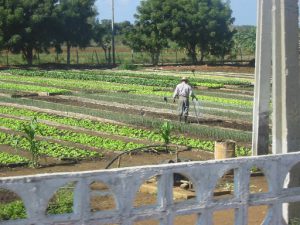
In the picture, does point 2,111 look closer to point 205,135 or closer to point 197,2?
point 205,135

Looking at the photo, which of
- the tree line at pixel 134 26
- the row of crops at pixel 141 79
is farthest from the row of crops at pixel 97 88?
the tree line at pixel 134 26

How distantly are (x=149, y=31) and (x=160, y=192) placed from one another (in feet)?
166

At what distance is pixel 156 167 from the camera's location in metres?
6.26

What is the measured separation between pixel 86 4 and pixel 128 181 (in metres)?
51.0

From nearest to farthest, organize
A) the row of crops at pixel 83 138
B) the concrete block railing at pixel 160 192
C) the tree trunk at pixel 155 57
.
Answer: the concrete block railing at pixel 160 192 → the row of crops at pixel 83 138 → the tree trunk at pixel 155 57

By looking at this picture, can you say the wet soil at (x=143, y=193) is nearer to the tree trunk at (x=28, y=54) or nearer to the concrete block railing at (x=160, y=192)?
the concrete block railing at (x=160, y=192)

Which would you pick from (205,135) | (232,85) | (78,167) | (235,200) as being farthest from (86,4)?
(235,200)

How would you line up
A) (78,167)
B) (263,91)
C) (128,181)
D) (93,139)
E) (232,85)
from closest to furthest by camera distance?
(128,181) → (263,91) → (78,167) → (93,139) → (232,85)

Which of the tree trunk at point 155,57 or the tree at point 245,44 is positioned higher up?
the tree at point 245,44

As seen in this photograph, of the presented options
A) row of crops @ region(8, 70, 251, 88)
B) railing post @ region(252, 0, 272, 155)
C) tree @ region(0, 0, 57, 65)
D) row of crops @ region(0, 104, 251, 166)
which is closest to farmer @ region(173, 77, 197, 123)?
row of crops @ region(0, 104, 251, 166)

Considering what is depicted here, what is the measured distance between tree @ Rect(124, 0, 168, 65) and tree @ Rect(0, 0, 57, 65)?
26.2 feet

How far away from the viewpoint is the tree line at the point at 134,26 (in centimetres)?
4997

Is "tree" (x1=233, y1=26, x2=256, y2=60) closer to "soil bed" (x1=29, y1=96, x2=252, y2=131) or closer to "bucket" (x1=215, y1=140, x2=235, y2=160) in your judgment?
"soil bed" (x1=29, y1=96, x2=252, y2=131)

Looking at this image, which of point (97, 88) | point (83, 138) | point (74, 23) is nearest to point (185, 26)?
point (74, 23)
